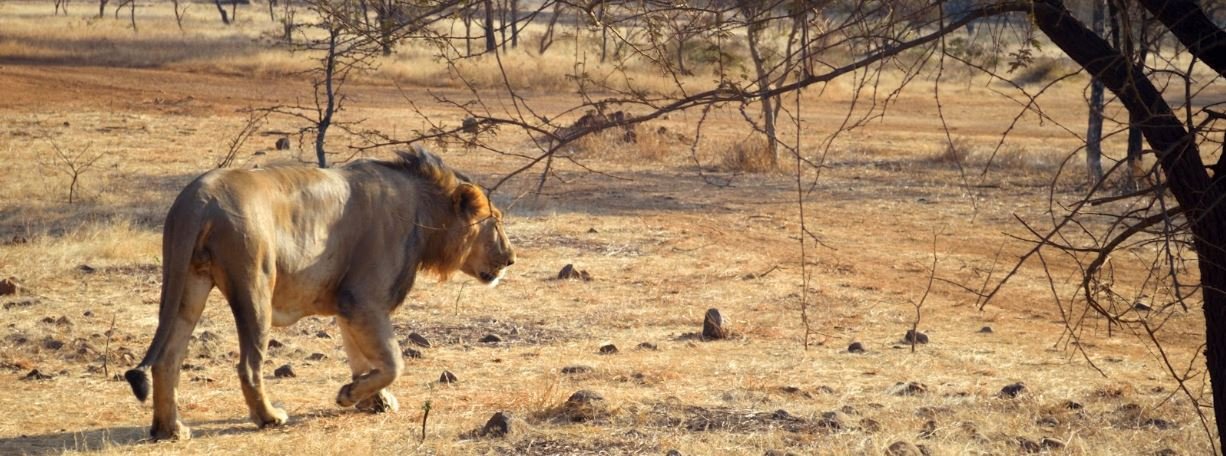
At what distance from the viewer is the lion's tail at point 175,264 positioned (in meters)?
6.12

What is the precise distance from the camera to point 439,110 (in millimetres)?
29188

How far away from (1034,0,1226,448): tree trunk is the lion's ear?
10.7 feet

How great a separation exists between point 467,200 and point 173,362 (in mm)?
1920

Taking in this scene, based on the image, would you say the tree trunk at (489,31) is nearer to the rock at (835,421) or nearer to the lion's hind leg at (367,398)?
the lion's hind leg at (367,398)

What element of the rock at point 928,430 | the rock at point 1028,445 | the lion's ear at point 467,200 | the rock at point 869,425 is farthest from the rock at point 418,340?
the rock at point 1028,445

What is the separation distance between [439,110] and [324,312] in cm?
2240

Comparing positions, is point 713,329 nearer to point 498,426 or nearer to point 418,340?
point 418,340

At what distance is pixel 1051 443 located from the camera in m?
6.41

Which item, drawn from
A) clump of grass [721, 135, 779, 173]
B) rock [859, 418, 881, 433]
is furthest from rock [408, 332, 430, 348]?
clump of grass [721, 135, 779, 173]

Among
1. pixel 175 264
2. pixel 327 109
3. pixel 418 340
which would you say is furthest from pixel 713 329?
pixel 327 109

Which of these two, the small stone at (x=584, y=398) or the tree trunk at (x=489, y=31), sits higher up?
the tree trunk at (x=489, y=31)

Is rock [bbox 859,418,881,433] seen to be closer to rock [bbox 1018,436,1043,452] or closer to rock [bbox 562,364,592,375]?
rock [bbox 1018,436,1043,452]

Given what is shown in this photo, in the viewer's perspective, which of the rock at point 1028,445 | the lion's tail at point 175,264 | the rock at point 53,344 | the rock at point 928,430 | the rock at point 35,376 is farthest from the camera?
the rock at point 53,344

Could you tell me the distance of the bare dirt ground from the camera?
659 centimetres
